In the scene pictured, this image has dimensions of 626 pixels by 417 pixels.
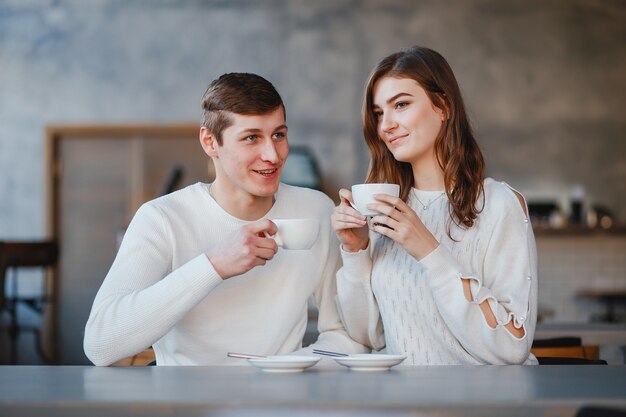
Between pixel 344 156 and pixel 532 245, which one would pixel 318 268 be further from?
pixel 344 156

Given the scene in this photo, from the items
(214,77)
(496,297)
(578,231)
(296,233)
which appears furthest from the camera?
(214,77)

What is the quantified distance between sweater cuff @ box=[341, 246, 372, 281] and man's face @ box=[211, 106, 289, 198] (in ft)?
0.82

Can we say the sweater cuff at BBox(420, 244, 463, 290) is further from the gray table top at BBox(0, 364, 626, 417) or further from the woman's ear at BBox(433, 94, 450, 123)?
the woman's ear at BBox(433, 94, 450, 123)

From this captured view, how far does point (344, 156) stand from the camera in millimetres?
7180

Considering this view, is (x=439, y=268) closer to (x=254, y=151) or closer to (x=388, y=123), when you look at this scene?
(x=388, y=123)

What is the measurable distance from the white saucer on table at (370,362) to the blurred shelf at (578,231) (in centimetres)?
493

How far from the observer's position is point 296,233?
1.75 metres

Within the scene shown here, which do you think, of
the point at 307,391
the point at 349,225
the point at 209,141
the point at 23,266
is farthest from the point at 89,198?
the point at 307,391

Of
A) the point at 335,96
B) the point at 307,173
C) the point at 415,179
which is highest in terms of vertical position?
the point at 335,96

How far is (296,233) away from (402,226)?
0.77 ft

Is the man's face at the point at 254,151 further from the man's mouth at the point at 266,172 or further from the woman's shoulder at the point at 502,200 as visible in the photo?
the woman's shoulder at the point at 502,200

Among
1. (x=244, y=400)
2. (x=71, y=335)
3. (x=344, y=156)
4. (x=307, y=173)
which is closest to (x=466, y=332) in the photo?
(x=244, y=400)

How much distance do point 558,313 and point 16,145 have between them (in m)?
4.72

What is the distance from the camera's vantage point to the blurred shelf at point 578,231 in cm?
633
